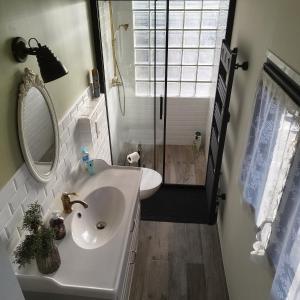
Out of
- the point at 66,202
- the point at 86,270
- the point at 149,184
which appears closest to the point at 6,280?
the point at 86,270

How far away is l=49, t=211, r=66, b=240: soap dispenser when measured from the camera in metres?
1.49

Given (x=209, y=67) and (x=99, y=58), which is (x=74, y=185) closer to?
(x=99, y=58)

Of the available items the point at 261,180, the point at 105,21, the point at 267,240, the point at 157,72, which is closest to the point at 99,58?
the point at 105,21

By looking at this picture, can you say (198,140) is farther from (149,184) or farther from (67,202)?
(67,202)

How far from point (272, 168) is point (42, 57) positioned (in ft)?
3.95

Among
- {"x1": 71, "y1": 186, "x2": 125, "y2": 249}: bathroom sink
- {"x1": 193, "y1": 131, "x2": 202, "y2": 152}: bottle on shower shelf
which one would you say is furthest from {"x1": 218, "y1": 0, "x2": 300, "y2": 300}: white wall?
{"x1": 193, "y1": 131, "x2": 202, "y2": 152}: bottle on shower shelf

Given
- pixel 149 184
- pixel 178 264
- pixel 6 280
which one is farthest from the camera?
pixel 149 184

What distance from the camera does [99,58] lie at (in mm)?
2508

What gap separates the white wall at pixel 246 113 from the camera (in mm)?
1229

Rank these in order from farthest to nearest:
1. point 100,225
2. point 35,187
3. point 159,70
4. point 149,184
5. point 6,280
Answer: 1. point 159,70
2. point 149,184
3. point 100,225
4. point 35,187
5. point 6,280

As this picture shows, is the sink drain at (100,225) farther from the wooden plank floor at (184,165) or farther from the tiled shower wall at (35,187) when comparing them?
the wooden plank floor at (184,165)

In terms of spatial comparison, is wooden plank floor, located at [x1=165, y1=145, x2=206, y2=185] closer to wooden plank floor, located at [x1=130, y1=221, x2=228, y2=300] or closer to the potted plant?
wooden plank floor, located at [x1=130, y1=221, x2=228, y2=300]

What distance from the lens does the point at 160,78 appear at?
3207 millimetres

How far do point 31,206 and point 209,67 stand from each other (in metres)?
2.99
